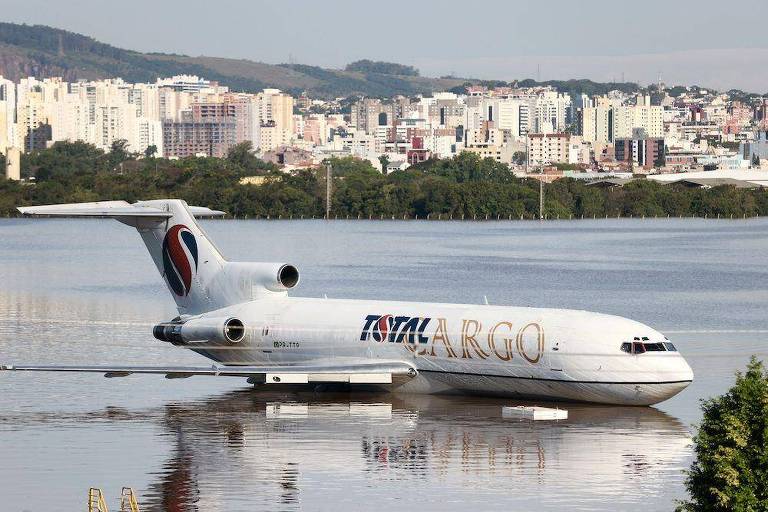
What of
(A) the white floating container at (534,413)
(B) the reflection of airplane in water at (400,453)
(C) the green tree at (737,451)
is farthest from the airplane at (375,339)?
(C) the green tree at (737,451)

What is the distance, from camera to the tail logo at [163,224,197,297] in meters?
52.0

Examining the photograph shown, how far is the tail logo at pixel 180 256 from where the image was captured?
52.0 m

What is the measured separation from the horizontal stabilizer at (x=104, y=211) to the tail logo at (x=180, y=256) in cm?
67

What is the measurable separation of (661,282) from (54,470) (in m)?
79.9

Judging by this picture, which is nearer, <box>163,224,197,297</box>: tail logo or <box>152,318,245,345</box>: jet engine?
<box>152,318,245,345</box>: jet engine

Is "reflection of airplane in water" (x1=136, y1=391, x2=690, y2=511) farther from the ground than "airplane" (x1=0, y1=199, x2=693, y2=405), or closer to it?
closer to it

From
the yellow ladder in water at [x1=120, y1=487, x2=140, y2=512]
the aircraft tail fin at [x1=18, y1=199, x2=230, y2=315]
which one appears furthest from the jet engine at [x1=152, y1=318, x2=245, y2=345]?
the yellow ladder in water at [x1=120, y1=487, x2=140, y2=512]

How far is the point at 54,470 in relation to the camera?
37.5m

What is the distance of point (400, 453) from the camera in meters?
39.8

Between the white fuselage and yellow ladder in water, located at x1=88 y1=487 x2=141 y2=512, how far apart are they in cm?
1505

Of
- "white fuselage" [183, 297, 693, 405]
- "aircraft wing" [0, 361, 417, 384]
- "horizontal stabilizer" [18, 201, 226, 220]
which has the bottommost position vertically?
"aircraft wing" [0, 361, 417, 384]

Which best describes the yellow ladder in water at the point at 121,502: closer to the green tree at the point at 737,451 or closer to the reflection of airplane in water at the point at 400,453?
the reflection of airplane in water at the point at 400,453

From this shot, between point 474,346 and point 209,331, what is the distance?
29.0ft

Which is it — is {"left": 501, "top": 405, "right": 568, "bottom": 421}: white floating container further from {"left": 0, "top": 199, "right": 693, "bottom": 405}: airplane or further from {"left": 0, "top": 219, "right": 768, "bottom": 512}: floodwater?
{"left": 0, "top": 199, "right": 693, "bottom": 405}: airplane
